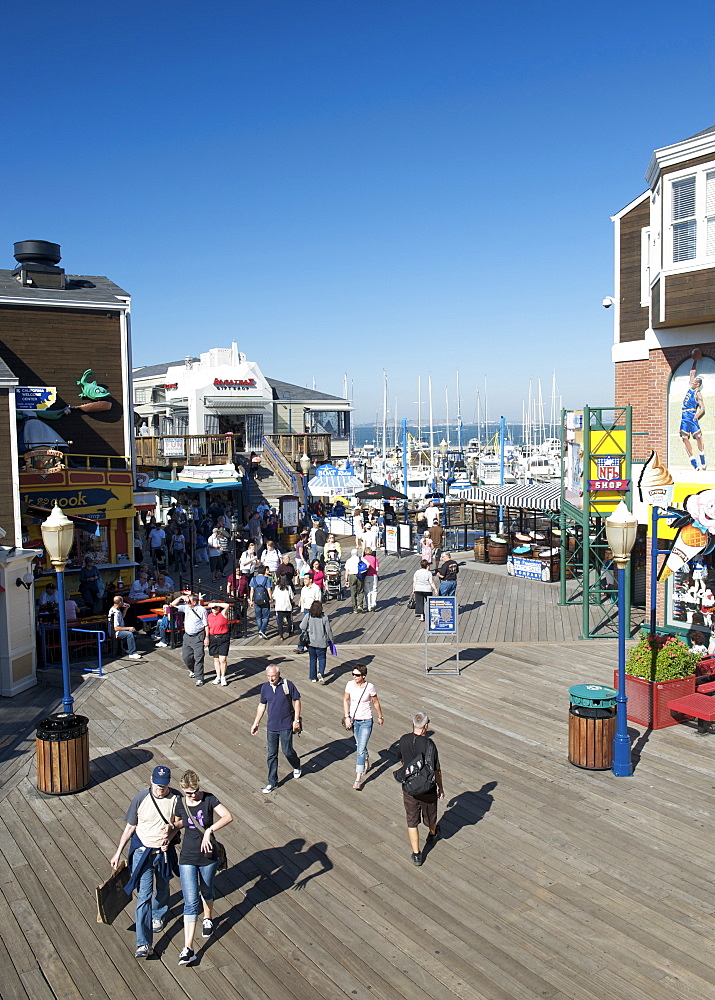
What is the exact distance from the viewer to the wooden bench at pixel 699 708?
11500 mm

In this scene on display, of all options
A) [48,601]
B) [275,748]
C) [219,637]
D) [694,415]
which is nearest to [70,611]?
[48,601]

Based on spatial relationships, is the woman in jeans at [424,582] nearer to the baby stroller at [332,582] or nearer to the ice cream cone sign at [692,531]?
the baby stroller at [332,582]

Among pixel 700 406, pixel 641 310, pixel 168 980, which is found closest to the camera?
pixel 168 980

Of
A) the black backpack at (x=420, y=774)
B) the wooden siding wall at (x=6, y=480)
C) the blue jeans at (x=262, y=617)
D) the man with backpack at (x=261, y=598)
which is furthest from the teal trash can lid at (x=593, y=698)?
the wooden siding wall at (x=6, y=480)

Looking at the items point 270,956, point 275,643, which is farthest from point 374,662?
point 270,956

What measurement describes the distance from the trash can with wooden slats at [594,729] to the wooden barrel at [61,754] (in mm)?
6167

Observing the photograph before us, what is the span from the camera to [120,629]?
15984 millimetres

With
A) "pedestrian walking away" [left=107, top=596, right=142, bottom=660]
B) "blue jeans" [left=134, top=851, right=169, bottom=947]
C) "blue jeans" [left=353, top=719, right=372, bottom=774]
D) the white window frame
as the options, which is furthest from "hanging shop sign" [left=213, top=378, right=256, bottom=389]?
"blue jeans" [left=134, top=851, right=169, bottom=947]

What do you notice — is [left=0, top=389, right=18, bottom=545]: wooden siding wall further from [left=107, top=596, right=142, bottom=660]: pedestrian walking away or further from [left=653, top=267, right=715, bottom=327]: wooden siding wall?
[left=653, top=267, right=715, bottom=327]: wooden siding wall

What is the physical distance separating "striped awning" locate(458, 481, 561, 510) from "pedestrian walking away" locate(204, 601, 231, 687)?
35.6 ft

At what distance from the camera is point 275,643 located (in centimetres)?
1712

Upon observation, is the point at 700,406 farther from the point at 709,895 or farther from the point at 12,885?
the point at 12,885

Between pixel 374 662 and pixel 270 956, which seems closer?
pixel 270 956

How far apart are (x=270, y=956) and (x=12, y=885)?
2850 millimetres
